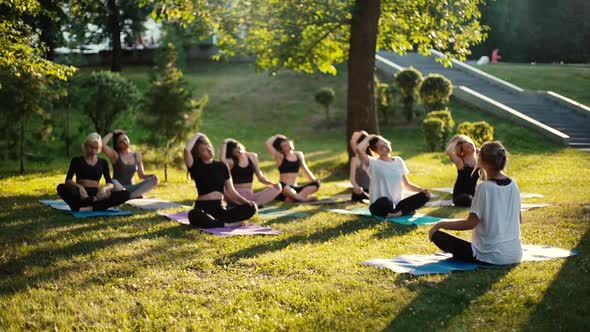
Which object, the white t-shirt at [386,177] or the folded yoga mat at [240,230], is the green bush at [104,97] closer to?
the folded yoga mat at [240,230]

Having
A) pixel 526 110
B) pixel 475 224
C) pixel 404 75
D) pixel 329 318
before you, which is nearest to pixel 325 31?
pixel 404 75

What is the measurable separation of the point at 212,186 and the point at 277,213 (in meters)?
1.77

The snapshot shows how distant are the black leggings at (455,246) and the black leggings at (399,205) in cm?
339

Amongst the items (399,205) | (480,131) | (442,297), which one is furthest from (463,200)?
(480,131)

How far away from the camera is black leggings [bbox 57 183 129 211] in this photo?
1190 cm

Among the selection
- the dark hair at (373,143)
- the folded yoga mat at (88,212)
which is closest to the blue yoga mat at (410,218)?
the dark hair at (373,143)

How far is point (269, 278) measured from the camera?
23.6 feet

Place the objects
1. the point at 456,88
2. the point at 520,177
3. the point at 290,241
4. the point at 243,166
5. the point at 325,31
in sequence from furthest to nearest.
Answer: the point at 456,88, the point at 325,31, the point at 520,177, the point at 243,166, the point at 290,241

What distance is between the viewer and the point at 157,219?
37.3ft

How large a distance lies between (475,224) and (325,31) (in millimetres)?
13259

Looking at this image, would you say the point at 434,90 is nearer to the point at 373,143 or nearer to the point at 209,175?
the point at 373,143

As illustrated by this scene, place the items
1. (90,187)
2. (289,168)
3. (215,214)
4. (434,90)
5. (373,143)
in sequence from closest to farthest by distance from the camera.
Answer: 1. (215,214)
2. (373,143)
3. (90,187)
4. (289,168)
5. (434,90)

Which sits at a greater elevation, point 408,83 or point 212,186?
point 408,83

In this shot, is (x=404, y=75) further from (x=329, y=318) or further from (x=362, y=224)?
(x=329, y=318)
